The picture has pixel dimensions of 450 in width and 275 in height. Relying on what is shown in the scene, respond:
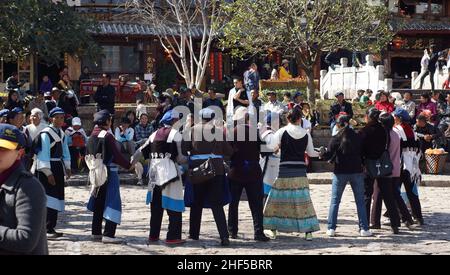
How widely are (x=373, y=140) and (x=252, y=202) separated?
1.95 m

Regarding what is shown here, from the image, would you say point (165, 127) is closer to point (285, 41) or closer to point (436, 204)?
point (436, 204)

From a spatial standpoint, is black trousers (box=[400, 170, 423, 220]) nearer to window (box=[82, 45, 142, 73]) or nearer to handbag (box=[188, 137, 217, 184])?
handbag (box=[188, 137, 217, 184])

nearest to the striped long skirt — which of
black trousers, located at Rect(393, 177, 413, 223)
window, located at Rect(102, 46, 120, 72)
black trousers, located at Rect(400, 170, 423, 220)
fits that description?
black trousers, located at Rect(393, 177, 413, 223)

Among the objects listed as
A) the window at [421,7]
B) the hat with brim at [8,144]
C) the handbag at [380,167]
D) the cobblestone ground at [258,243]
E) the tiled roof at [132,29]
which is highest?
the window at [421,7]

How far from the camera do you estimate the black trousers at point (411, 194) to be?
12919 millimetres

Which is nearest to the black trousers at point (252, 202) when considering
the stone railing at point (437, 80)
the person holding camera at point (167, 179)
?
the person holding camera at point (167, 179)

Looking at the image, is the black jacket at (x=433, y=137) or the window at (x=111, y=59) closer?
the black jacket at (x=433, y=137)

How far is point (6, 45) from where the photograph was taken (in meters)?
19.5

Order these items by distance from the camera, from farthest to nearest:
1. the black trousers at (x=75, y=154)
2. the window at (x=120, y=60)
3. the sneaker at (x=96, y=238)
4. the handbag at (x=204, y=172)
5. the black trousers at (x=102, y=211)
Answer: the window at (x=120, y=60) → the black trousers at (x=75, y=154) → the sneaker at (x=96, y=238) → the black trousers at (x=102, y=211) → the handbag at (x=204, y=172)

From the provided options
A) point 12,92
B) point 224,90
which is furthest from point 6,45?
point 224,90

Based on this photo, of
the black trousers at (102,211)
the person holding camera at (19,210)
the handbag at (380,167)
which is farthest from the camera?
the handbag at (380,167)

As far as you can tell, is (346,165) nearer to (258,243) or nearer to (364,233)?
(364,233)

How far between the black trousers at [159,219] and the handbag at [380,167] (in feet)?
9.29

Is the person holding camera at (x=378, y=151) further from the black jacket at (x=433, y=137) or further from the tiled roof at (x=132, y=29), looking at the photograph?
the tiled roof at (x=132, y=29)
